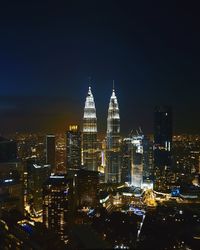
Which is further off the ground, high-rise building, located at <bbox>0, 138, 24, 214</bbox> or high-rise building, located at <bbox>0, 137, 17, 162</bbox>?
high-rise building, located at <bbox>0, 137, 17, 162</bbox>

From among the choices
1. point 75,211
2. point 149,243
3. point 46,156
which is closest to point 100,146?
point 46,156

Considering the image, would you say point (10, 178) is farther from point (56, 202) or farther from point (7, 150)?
point (56, 202)

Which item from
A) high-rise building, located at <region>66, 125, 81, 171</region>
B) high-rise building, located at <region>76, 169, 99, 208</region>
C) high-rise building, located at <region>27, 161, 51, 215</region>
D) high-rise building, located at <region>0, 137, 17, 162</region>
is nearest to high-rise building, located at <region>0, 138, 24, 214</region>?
high-rise building, located at <region>0, 137, 17, 162</region>

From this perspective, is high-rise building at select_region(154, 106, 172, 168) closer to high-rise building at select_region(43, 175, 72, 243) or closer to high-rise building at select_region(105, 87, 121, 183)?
high-rise building at select_region(105, 87, 121, 183)

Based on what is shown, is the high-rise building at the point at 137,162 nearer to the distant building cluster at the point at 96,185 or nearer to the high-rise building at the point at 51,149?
the distant building cluster at the point at 96,185

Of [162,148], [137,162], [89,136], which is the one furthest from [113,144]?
[162,148]

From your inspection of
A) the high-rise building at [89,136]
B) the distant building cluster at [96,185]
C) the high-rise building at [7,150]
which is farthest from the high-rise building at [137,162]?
the high-rise building at [7,150]

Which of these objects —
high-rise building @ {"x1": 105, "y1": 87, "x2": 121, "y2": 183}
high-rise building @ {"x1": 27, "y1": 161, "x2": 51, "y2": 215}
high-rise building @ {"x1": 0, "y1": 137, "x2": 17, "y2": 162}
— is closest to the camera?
high-rise building @ {"x1": 27, "y1": 161, "x2": 51, "y2": 215}
